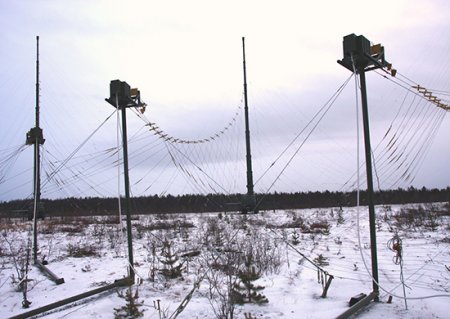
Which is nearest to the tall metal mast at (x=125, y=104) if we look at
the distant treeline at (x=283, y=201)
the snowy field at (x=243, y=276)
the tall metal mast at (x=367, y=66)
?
the snowy field at (x=243, y=276)

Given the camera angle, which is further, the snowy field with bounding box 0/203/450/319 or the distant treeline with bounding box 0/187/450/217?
the distant treeline with bounding box 0/187/450/217

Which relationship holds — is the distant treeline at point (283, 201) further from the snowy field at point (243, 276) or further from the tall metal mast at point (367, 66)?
the tall metal mast at point (367, 66)

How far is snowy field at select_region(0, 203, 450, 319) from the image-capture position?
18.8 feet

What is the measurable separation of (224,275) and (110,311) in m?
2.72

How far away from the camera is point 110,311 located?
596 centimetres

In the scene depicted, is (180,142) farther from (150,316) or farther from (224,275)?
(150,316)

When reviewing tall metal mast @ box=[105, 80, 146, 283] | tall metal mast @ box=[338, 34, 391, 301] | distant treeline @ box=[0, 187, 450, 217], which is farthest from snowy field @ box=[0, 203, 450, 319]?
distant treeline @ box=[0, 187, 450, 217]

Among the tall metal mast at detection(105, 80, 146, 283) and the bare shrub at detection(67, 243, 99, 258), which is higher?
the tall metal mast at detection(105, 80, 146, 283)

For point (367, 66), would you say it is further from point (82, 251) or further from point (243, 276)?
point (82, 251)

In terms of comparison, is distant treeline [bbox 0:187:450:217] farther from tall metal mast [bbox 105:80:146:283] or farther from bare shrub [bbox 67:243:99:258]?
tall metal mast [bbox 105:80:146:283]

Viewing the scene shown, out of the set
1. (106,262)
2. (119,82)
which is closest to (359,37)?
(119,82)

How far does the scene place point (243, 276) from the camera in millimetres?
5953

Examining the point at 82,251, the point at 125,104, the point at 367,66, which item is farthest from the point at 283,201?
the point at 367,66

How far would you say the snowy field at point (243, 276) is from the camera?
574 cm
